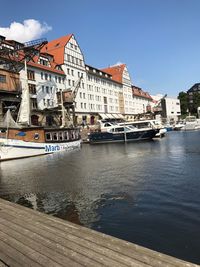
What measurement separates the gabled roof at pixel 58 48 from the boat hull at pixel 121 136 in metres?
22.6

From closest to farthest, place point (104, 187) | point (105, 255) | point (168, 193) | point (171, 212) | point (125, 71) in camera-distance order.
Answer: point (105, 255)
point (171, 212)
point (168, 193)
point (104, 187)
point (125, 71)

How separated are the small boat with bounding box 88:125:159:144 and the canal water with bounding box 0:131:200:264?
35549 mm

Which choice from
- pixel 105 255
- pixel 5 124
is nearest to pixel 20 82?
pixel 5 124

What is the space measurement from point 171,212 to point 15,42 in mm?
51875

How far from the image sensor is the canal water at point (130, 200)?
30.1 feet

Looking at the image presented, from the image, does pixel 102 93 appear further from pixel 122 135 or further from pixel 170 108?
pixel 170 108

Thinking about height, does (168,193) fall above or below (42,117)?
below

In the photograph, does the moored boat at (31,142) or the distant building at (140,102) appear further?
the distant building at (140,102)

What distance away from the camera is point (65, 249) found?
19.3 ft

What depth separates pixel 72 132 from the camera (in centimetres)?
5006

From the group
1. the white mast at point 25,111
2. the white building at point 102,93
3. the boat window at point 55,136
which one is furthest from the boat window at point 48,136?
the white building at point 102,93

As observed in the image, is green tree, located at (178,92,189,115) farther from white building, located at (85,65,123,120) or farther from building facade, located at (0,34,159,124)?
white building, located at (85,65,123,120)

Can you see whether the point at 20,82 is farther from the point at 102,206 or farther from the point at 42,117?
the point at 102,206

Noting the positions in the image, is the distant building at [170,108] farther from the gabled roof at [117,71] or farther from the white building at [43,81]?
the white building at [43,81]
